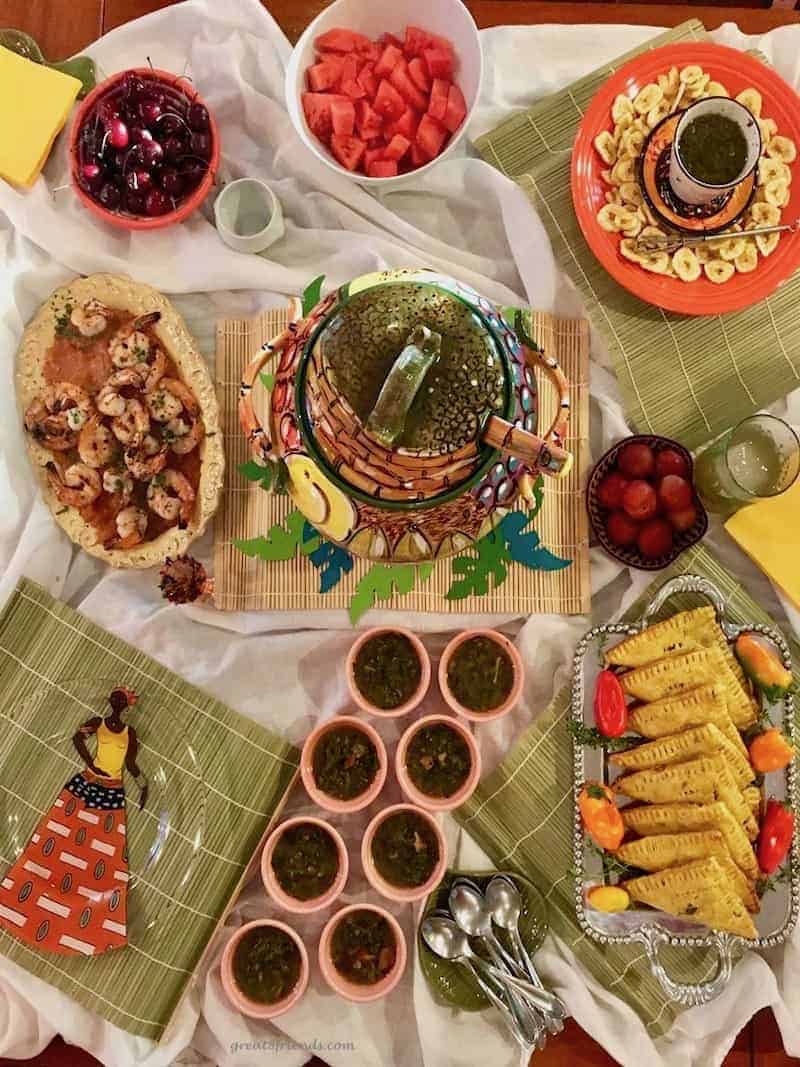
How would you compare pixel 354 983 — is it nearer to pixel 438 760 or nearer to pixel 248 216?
pixel 438 760

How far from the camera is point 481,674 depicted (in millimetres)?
1324

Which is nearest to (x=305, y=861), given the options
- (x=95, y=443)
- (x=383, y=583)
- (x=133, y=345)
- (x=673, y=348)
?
(x=383, y=583)

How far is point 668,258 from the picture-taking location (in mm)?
1347

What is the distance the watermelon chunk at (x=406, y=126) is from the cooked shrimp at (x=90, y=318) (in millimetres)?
501

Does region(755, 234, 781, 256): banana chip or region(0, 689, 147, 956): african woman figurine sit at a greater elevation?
region(755, 234, 781, 256): banana chip

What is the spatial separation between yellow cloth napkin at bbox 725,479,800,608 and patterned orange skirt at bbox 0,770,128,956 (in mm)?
987

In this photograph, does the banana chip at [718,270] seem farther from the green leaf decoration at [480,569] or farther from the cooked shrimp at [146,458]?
the cooked shrimp at [146,458]

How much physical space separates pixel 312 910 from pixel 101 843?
314 mm

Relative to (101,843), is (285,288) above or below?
above

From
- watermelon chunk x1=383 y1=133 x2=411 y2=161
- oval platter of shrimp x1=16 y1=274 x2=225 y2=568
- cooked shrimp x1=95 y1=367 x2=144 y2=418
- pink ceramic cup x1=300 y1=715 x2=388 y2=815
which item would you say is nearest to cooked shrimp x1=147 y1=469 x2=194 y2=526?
oval platter of shrimp x1=16 y1=274 x2=225 y2=568

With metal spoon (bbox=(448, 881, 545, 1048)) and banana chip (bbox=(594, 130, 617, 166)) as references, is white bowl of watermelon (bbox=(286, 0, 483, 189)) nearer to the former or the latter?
banana chip (bbox=(594, 130, 617, 166))

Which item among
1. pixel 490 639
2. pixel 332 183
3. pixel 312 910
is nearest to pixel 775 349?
pixel 490 639

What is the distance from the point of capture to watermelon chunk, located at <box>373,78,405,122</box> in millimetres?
1343

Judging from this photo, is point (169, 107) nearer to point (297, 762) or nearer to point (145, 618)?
point (145, 618)
